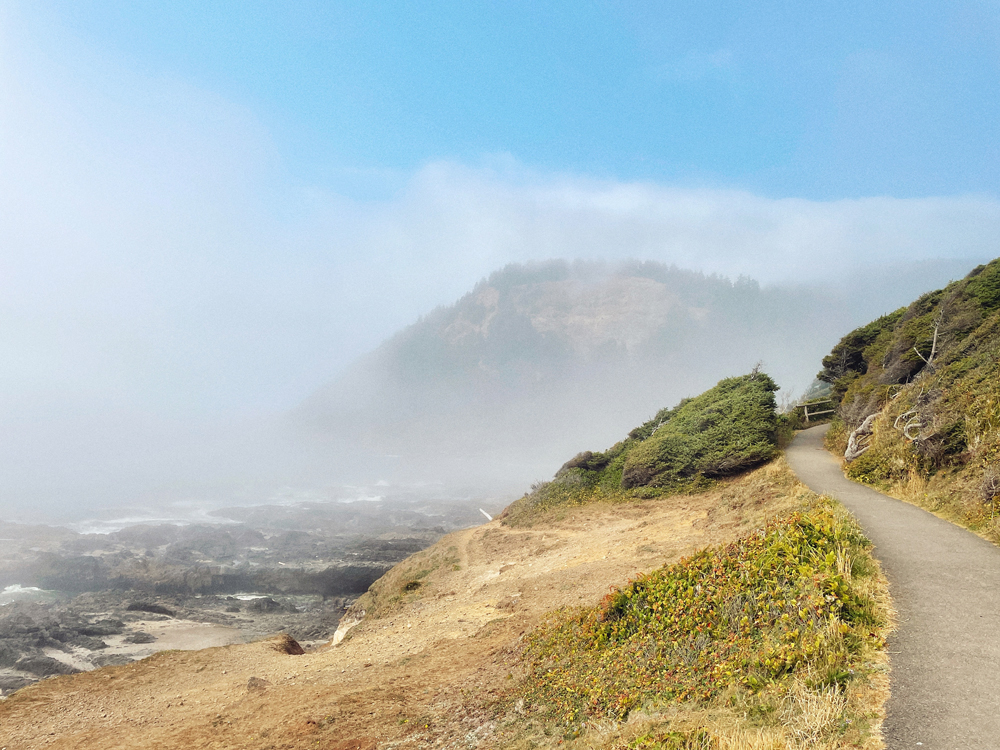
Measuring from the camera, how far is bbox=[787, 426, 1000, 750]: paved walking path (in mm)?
4031

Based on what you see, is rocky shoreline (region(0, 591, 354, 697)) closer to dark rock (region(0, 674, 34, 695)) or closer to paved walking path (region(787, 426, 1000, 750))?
dark rock (region(0, 674, 34, 695))

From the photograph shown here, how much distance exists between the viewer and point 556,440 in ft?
485

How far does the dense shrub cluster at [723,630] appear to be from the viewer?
5.28m

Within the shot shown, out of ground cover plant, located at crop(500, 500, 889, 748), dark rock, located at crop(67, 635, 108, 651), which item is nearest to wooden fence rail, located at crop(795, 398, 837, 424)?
ground cover plant, located at crop(500, 500, 889, 748)

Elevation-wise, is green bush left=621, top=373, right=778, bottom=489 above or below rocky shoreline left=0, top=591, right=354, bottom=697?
above

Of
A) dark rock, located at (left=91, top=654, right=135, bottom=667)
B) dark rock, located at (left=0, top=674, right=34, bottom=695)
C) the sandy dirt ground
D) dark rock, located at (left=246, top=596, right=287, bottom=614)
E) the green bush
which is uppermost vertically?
the green bush

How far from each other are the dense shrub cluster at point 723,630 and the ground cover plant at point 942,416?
446 centimetres

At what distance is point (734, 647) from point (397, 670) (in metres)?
7.75

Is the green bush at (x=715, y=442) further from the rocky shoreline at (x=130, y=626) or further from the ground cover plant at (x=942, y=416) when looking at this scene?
the rocky shoreline at (x=130, y=626)

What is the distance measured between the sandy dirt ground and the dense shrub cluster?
150 cm

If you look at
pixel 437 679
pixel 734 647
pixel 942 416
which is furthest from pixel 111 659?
pixel 942 416

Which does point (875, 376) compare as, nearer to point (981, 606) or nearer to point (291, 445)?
point (981, 606)

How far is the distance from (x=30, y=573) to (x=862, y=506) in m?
47.3

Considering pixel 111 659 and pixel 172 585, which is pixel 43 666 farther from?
pixel 172 585
